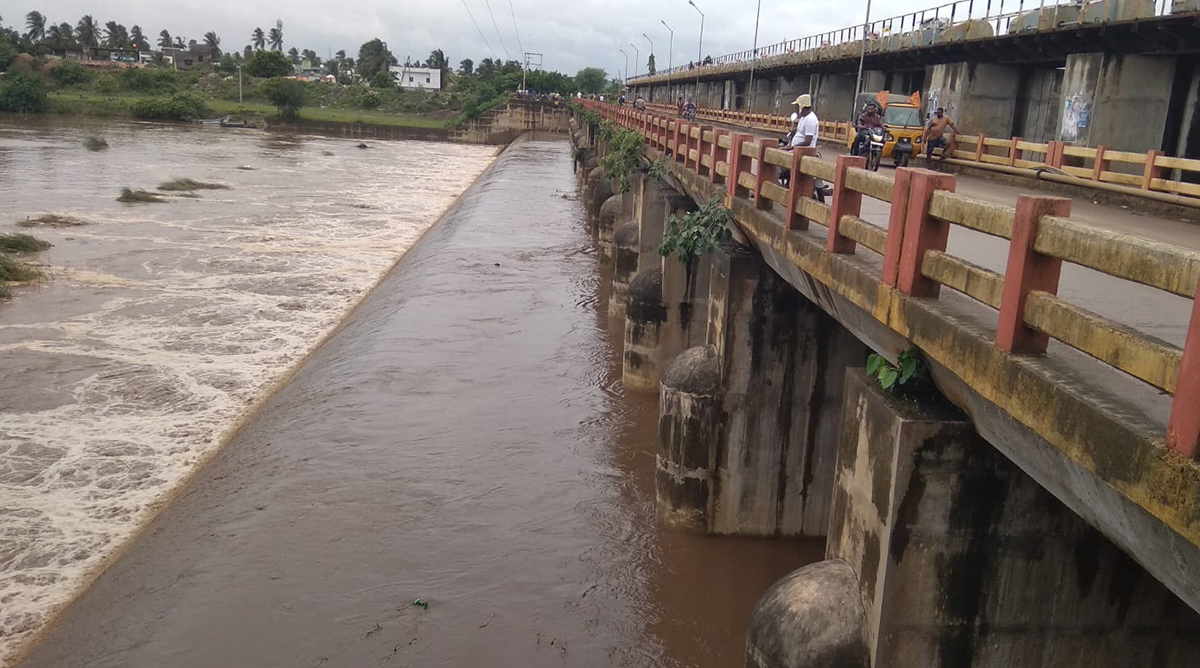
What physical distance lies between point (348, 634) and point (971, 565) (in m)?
5.36

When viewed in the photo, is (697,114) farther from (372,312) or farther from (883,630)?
(883,630)

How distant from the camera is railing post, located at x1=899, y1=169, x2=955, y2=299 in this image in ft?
16.3

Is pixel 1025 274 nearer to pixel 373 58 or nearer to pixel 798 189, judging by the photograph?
pixel 798 189

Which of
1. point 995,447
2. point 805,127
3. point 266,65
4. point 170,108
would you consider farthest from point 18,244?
point 266,65

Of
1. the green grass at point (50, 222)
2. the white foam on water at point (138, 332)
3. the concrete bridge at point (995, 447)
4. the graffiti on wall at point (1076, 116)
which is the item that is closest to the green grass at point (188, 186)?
the white foam on water at point (138, 332)

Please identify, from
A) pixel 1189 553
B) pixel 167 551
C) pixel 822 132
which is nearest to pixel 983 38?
pixel 822 132

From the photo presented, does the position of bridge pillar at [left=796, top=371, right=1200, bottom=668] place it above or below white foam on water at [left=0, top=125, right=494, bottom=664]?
above

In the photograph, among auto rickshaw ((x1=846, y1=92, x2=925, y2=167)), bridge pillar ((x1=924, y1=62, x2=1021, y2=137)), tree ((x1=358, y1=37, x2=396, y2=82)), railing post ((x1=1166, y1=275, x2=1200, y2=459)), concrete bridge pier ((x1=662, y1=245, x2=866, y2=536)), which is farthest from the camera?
tree ((x1=358, y1=37, x2=396, y2=82))

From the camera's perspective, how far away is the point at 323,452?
12.3 meters

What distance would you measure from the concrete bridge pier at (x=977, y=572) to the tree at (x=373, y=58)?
15414 centimetres

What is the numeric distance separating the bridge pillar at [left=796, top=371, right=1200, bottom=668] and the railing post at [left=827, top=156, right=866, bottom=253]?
4.93 ft

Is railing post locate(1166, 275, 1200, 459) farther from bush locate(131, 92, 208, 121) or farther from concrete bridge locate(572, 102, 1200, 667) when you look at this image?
bush locate(131, 92, 208, 121)

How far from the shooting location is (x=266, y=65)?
390 feet

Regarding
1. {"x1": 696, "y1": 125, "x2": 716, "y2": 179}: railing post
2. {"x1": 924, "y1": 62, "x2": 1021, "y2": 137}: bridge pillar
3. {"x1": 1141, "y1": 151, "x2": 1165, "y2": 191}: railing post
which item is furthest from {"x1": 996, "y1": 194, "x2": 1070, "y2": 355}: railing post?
{"x1": 924, "y1": 62, "x2": 1021, "y2": 137}: bridge pillar
